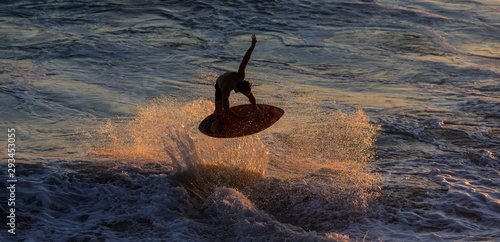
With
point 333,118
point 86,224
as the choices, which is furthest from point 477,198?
point 86,224

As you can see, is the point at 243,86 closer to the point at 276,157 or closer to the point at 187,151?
the point at 187,151

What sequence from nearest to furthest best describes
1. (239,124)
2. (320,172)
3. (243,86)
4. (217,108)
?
(243,86), (217,108), (320,172), (239,124)

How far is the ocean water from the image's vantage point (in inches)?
253

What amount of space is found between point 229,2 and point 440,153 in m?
17.8

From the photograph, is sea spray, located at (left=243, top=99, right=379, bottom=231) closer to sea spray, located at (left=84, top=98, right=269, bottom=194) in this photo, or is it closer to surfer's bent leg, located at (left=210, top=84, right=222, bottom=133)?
sea spray, located at (left=84, top=98, right=269, bottom=194)

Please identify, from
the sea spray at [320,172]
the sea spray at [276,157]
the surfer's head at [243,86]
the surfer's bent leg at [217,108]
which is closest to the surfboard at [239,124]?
the surfer's bent leg at [217,108]

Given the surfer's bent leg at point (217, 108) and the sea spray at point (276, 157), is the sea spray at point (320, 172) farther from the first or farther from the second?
the surfer's bent leg at point (217, 108)

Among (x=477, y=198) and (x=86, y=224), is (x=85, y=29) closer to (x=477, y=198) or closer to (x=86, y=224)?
(x=86, y=224)

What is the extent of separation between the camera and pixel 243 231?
6.09 metres

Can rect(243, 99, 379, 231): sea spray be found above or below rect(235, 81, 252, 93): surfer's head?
below

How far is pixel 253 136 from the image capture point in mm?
8672

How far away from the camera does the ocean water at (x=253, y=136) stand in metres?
6.43

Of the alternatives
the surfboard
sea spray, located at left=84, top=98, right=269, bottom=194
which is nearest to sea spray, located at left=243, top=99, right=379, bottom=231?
sea spray, located at left=84, top=98, right=269, bottom=194

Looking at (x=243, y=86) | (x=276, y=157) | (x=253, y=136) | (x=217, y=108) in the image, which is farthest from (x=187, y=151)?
(x=243, y=86)
